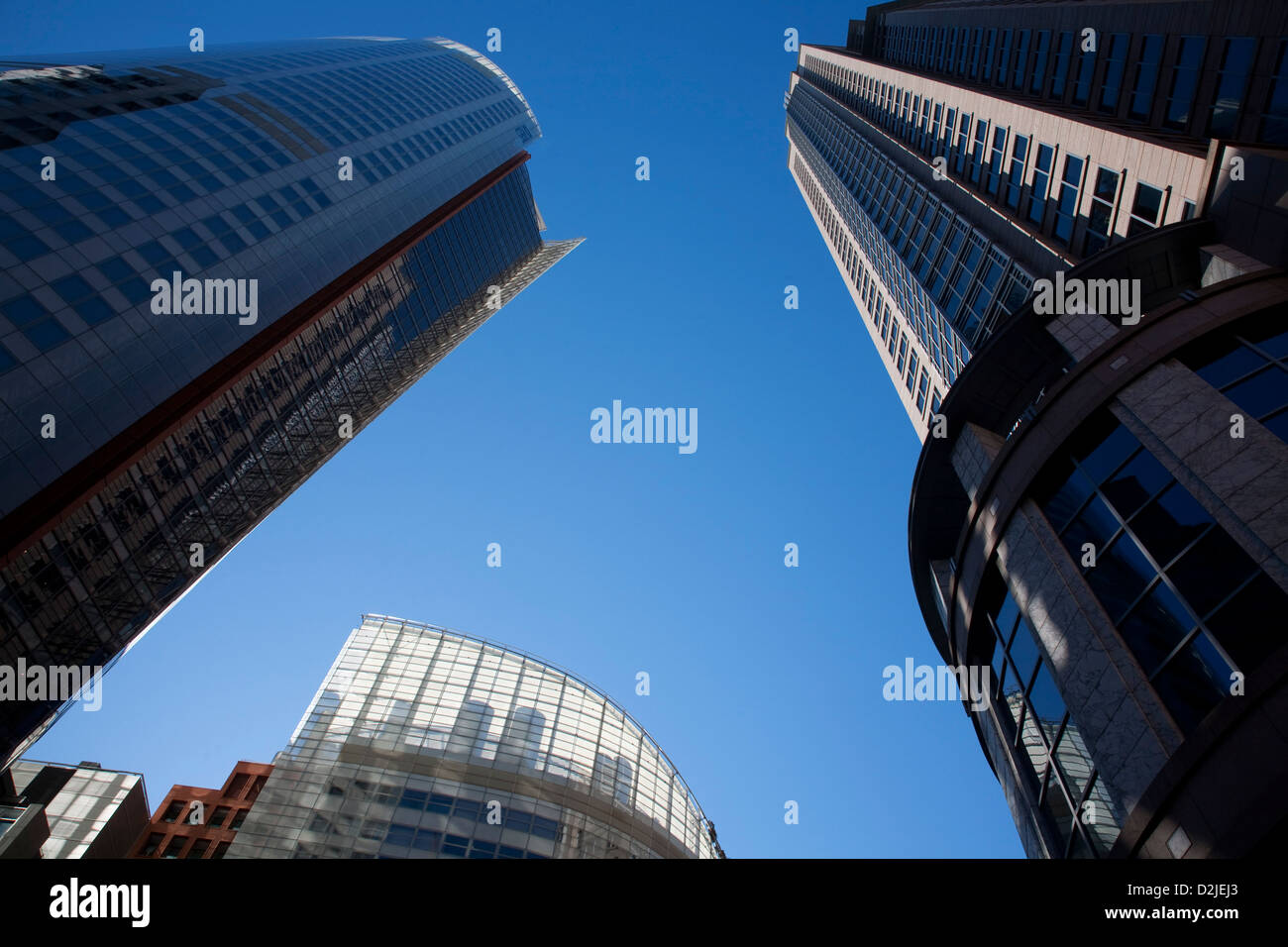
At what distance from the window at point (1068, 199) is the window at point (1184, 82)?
3.51 m

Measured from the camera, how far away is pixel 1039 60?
43000 millimetres

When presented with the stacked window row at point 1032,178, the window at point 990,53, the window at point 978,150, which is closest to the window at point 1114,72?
the stacked window row at point 1032,178

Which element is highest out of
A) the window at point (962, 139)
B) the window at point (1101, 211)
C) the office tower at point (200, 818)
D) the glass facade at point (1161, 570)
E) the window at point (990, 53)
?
the window at point (990, 53)

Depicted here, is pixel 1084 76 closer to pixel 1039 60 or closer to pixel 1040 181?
pixel 1040 181

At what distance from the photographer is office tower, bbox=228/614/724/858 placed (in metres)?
25.7

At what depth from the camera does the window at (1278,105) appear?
22125 millimetres

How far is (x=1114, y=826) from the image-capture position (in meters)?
13.2

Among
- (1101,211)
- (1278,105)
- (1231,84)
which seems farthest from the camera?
(1101,211)

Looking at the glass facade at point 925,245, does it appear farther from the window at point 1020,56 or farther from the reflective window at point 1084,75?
the window at point 1020,56

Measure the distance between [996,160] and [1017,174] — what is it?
13.4 feet

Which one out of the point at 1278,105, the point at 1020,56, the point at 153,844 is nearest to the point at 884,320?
the point at 1020,56
